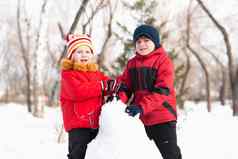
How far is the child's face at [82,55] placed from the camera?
4.37 m

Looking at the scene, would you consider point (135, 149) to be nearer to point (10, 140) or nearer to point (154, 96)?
point (154, 96)

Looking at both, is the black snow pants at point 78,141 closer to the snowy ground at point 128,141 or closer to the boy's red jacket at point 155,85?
the snowy ground at point 128,141

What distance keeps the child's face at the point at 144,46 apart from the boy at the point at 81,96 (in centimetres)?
39

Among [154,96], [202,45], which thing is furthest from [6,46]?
[154,96]

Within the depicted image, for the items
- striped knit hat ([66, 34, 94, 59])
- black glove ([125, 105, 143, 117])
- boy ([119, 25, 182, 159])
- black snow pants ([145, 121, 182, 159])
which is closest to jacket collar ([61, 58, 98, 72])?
striped knit hat ([66, 34, 94, 59])

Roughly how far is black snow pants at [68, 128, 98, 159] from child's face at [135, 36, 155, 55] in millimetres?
888

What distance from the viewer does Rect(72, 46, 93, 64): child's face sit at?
4371mm

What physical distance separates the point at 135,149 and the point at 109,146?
393 millimetres

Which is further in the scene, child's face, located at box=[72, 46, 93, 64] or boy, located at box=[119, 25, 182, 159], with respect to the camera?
child's face, located at box=[72, 46, 93, 64]

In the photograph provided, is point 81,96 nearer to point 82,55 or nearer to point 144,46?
point 82,55

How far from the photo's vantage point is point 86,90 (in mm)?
4184

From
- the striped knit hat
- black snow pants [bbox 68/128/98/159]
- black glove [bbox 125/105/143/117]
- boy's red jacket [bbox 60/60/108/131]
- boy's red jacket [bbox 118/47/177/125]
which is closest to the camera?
black glove [bbox 125/105/143/117]

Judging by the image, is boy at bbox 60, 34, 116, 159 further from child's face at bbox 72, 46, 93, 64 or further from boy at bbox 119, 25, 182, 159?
boy at bbox 119, 25, 182, 159

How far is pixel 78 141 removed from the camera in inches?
170
